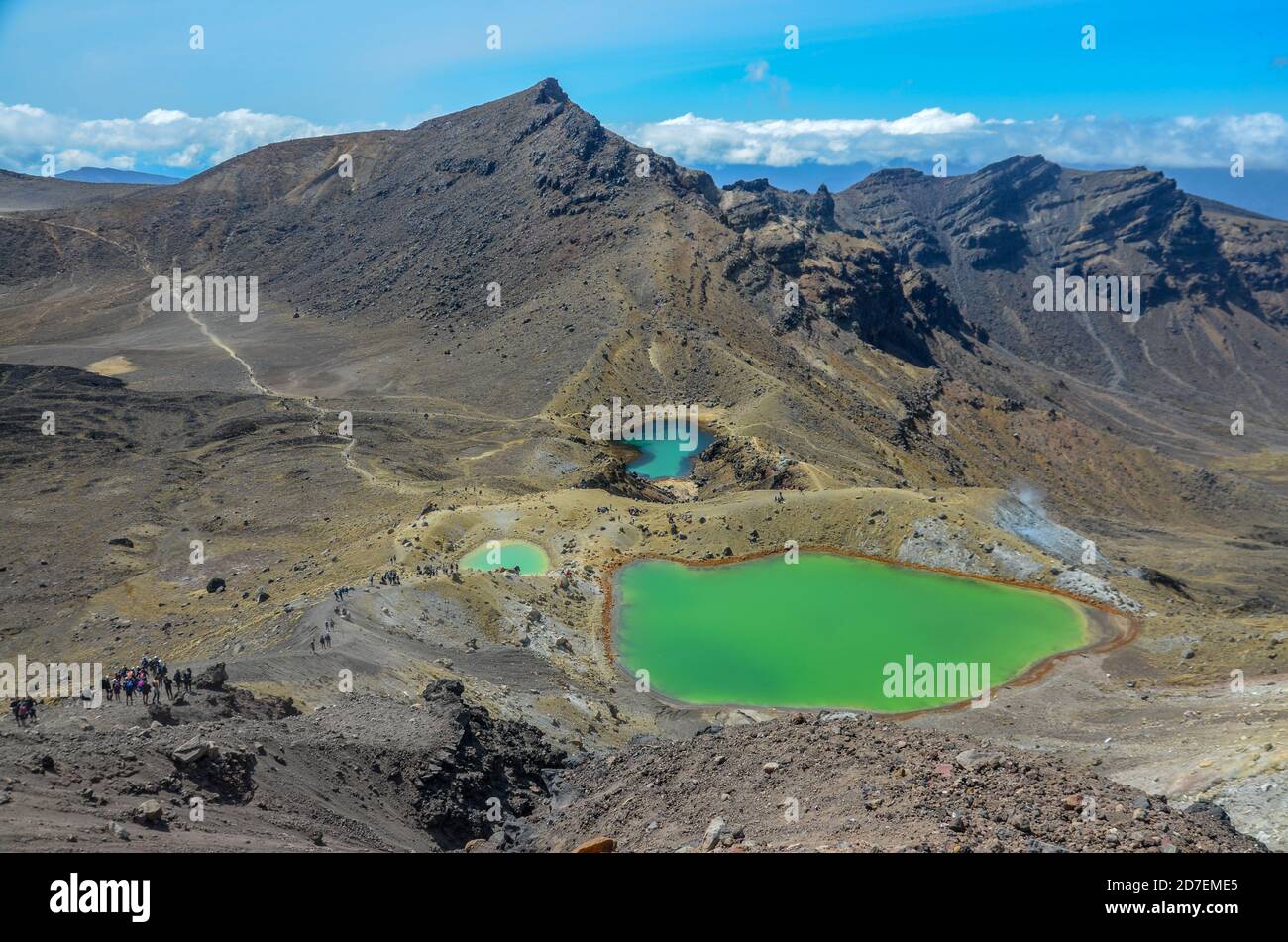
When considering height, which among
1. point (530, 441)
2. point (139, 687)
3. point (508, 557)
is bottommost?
point (139, 687)

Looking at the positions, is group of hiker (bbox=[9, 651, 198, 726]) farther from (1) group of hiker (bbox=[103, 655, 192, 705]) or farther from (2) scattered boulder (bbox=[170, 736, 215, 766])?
(2) scattered boulder (bbox=[170, 736, 215, 766])

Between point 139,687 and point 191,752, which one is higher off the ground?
point 191,752

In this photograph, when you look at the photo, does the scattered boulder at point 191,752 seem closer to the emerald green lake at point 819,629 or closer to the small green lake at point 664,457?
the emerald green lake at point 819,629

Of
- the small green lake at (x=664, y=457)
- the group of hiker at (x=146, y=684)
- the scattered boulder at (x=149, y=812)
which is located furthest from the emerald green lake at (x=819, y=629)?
the small green lake at (x=664, y=457)

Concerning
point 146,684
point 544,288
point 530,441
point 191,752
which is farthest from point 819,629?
point 544,288

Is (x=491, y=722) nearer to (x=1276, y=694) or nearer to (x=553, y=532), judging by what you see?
(x=553, y=532)

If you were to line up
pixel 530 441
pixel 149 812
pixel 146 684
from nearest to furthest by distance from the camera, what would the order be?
1. pixel 149 812
2. pixel 146 684
3. pixel 530 441

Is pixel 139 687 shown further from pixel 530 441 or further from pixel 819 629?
pixel 530 441
